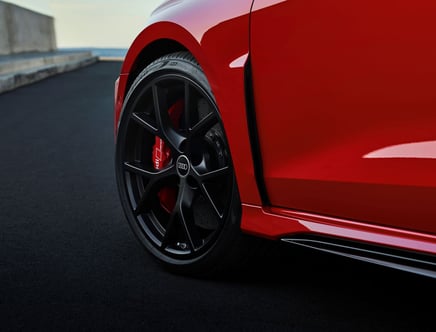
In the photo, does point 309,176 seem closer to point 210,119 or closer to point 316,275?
point 210,119

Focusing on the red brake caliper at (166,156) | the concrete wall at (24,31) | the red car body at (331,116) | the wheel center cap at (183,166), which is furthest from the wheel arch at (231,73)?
the concrete wall at (24,31)

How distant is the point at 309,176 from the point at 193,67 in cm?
63

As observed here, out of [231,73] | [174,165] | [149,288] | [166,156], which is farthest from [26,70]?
[231,73]

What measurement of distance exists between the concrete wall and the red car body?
1749 centimetres

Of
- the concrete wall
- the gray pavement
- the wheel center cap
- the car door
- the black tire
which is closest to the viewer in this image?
the car door

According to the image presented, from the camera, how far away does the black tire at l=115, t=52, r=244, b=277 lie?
2055 mm

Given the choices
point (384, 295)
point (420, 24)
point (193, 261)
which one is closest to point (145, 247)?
point (193, 261)

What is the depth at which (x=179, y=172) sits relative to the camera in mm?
2215

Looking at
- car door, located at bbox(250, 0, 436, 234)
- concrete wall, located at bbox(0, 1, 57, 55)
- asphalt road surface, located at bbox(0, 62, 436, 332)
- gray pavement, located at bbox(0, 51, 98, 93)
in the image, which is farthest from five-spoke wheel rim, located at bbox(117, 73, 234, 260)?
concrete wall, located at bbox(0, 1, 57, 55)

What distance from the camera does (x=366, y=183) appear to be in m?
1.58

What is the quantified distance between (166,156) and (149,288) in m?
0.56

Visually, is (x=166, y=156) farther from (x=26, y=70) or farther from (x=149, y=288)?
(x=26, y=70)

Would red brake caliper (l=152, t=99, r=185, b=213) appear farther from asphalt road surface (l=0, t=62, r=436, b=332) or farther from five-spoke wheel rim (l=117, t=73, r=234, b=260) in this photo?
asphalt road surface (l=0, t=62, r=436, b=332)

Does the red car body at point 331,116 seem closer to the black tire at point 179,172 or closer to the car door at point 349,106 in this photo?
the car door at point 349,106
